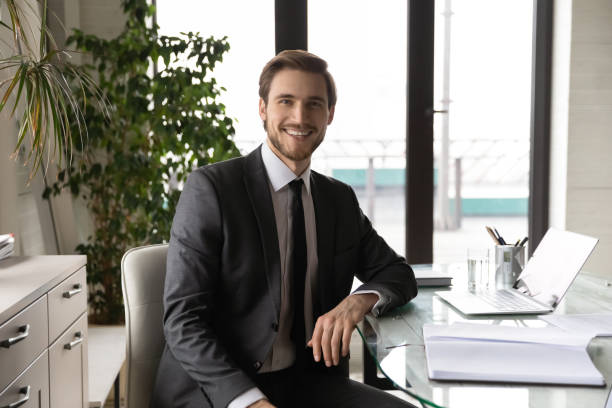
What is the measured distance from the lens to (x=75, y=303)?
6.11 feet

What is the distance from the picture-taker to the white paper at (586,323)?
50.6 inches

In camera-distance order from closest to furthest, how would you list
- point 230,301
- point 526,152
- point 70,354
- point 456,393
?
point 456,393 < point 230,301 < point 70,354 < point 526,152

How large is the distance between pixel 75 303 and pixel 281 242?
74cm

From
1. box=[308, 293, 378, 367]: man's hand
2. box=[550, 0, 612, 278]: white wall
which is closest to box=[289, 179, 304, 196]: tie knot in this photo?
box=[308, 293, 378, 367]: man's hand

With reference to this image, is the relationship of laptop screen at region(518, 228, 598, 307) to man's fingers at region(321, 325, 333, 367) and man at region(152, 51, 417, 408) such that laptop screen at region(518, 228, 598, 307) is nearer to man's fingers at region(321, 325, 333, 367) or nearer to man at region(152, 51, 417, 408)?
man at region(152, 51, 417, 408)

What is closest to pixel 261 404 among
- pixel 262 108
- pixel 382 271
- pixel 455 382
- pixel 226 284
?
pixel 226 284

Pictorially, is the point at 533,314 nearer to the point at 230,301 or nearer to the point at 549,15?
the point at 230,301

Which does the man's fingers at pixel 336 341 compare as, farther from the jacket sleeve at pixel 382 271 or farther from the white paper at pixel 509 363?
the white paper at pixel 509 363

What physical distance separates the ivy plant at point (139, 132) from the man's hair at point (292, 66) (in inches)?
46.0

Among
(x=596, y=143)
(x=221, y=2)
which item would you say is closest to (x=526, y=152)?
(x=596, y=143)

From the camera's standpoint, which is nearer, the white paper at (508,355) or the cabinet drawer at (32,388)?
the white paper at (508,355)

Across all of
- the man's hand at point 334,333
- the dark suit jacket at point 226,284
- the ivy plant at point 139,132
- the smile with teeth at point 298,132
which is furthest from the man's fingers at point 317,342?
the ivy plant at point 139,132

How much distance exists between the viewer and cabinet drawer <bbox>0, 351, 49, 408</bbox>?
138 centimetres

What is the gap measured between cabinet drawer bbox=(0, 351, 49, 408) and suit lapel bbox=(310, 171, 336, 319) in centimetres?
73
